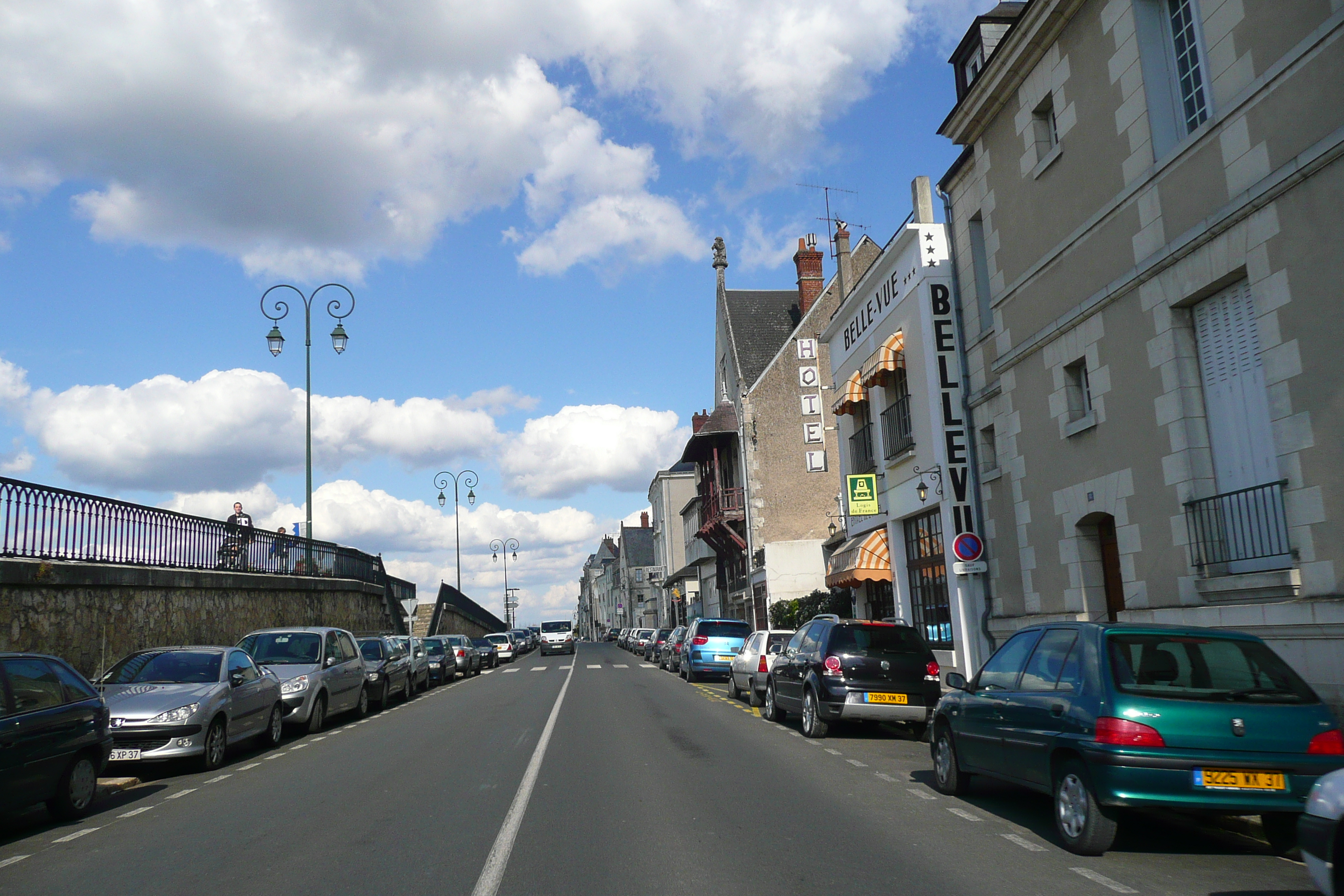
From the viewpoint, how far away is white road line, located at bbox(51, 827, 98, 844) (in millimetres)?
8195

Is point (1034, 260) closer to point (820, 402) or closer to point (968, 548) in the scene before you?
point (968, 548)

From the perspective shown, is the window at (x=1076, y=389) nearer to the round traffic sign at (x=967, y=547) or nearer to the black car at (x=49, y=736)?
the round traffic sign at (x=967, y=547)

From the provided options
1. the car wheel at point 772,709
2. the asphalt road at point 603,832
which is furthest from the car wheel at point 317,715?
the car wheel at point 772,709

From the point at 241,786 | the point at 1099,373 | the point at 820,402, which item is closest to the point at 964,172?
the point at 1099,373

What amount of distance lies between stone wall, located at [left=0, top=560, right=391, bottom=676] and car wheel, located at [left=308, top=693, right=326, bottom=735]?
3.51 metres

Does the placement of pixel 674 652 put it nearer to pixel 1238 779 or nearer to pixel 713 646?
pixel 713 646

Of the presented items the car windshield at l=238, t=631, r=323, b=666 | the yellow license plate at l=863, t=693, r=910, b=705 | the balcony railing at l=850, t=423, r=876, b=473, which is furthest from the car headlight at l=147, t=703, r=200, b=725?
the balcony railing at l=850, t=423, r=876, b=473

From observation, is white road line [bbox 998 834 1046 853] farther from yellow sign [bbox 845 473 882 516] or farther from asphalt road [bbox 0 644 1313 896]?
yellow sign [bbox 845 473 882 516]

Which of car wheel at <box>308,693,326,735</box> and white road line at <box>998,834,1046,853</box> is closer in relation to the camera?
white road line at <box>998,834,1046,853</box>

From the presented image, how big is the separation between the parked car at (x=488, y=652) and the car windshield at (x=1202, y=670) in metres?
34.6

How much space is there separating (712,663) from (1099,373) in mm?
15650

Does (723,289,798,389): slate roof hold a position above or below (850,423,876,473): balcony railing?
above

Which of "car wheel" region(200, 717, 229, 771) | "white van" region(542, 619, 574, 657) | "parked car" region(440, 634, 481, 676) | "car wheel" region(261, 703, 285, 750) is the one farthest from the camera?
"white van" region(542, 619, 574, 657)

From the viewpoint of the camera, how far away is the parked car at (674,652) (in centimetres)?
3152
